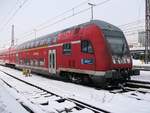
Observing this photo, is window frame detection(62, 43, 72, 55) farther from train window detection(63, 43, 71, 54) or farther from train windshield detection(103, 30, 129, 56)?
train windshield detection(103, 30, 129, 56)

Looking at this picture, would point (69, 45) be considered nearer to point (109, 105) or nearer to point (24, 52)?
point (109, 105)

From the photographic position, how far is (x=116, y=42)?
13.8m

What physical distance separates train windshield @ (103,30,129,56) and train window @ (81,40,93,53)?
3.09 feet

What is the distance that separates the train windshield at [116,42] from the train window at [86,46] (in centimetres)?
94

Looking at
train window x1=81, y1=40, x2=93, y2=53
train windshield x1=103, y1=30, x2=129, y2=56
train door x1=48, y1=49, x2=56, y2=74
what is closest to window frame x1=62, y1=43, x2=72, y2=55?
train window x1=81, y1=40, x2=93, y2=53

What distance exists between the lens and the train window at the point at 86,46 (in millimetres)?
13591

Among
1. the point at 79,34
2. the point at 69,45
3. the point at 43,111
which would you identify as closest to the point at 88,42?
the point at 79,34

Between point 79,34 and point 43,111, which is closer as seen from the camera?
point 43,111

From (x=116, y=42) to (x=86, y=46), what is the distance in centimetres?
150

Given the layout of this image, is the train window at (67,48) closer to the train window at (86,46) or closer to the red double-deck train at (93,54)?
the red double-deck train at (93,54)

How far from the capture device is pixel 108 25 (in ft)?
46.9

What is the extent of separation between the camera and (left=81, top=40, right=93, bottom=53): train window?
13.6 m

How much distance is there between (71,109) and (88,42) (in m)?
5.91

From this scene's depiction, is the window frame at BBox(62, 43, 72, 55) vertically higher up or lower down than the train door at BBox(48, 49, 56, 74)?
higher up
